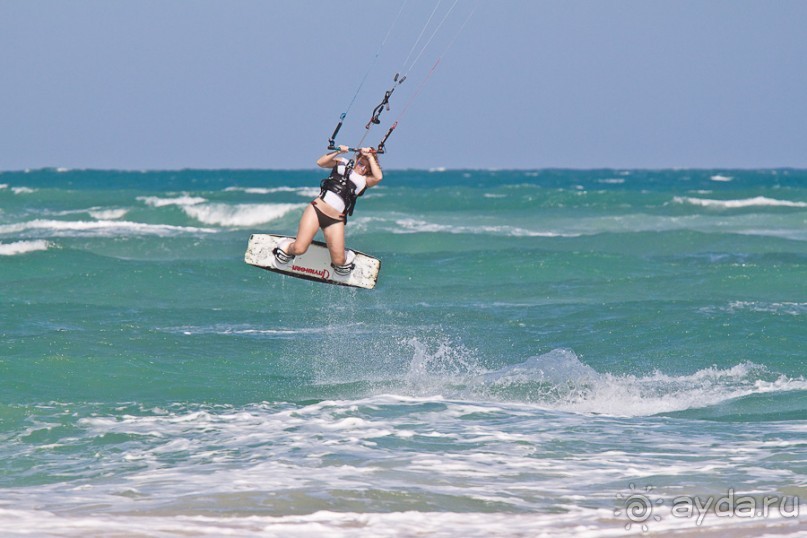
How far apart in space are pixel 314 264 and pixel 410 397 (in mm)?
1802

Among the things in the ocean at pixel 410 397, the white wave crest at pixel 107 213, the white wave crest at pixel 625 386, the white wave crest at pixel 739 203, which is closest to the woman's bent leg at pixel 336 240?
the ocean at pixel 410 397

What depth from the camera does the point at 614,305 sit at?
1888cm

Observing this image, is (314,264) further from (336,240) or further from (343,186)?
(343,186)

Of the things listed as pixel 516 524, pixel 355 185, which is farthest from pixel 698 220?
pixel 516 524

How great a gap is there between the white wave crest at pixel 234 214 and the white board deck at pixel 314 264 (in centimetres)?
3283

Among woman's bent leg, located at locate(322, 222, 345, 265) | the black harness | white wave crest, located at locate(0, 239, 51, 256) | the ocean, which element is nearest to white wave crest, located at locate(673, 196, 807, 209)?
the ocean

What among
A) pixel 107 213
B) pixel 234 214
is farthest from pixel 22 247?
pixel 234 214

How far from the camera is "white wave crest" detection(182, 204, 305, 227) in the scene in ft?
150

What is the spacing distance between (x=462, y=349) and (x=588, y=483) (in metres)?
6.68

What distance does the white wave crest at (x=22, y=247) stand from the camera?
2605 cm

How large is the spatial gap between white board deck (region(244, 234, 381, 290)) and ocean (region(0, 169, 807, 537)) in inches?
47.0

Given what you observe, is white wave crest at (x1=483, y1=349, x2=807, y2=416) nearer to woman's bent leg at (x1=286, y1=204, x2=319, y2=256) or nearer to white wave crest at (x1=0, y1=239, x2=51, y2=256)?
woman's bent leg at (x1=286, y1=204, x2=319, y2=256)

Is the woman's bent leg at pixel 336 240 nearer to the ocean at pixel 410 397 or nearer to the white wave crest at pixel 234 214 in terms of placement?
the ocean at pixel 410 397
